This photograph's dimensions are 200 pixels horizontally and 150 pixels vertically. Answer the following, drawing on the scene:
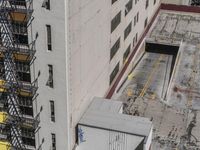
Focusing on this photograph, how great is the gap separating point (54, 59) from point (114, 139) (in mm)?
9440

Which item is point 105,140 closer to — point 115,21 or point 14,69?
point 14,69

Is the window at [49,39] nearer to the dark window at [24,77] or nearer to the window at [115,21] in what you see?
the dark window at [24,77]

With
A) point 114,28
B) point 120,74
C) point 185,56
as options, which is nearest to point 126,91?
point 120,74

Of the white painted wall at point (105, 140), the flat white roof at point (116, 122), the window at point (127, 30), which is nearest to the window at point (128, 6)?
the window at point (127, 30)

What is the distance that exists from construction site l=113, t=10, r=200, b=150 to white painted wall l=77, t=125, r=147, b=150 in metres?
6.71

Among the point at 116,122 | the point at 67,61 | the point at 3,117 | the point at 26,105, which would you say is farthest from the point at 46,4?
the point at 116,122

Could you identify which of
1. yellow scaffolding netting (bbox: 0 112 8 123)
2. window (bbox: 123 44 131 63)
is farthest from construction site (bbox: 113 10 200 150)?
yellow scaffolding netting (bbox: 0 112 8 123)

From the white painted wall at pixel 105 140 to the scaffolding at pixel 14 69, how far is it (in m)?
4.79

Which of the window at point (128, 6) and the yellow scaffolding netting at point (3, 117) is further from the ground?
the window at point (128, 6)

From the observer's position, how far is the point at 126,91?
4947 cm

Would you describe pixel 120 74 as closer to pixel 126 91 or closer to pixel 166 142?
pixel 126 91

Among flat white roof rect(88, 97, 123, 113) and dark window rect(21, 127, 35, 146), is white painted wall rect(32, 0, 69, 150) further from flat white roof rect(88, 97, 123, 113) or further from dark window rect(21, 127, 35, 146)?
flat white roof rect(88, 97, 123, 113)

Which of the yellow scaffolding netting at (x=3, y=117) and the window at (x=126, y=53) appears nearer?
the yellow scaffolding netting at (x=3, y=117)

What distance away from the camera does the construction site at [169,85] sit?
40.6 meters
